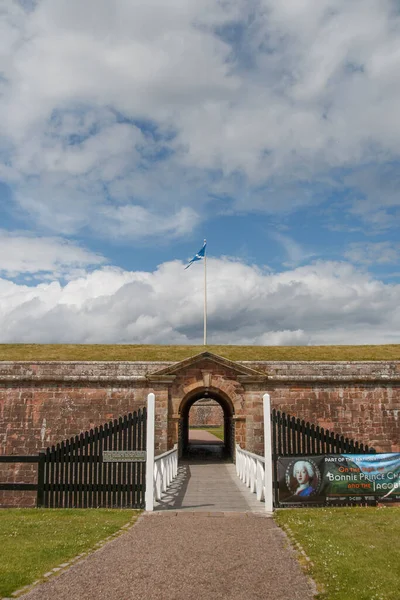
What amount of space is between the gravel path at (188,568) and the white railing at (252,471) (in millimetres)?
2619

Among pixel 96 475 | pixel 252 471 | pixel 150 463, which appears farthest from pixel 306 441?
pixel 96 475

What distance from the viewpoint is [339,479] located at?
9750 millimetres

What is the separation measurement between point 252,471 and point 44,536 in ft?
19.3

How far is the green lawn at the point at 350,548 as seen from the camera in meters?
4.78

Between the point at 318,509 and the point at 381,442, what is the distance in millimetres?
8555

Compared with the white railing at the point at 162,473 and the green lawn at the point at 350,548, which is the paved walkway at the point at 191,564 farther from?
the white railing at the point at 162,473


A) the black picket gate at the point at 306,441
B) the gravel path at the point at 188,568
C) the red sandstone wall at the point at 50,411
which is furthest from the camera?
the red sandstone wall at the point at 50,411

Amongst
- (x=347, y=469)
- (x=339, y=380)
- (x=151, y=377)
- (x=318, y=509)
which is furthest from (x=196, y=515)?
(x=339, y=380)

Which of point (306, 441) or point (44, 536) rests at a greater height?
point (306, 441)

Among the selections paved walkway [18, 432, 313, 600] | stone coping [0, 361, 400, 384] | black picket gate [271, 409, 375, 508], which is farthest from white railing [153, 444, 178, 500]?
stone coping [0, 361, 400, 384]

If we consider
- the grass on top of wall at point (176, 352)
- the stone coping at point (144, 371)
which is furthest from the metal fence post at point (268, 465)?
the grass on top of wall at point (176, 352)

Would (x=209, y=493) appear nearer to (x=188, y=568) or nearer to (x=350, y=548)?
(x=350, y=548)

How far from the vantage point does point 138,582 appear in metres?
5.01

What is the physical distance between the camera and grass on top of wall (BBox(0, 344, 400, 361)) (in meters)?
19.0
